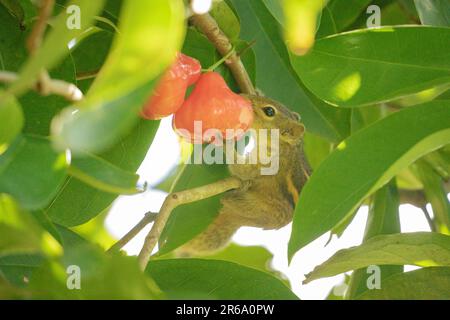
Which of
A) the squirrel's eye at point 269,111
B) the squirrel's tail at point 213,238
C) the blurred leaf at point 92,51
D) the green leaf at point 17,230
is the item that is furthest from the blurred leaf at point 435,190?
the green leaf at point 17,230

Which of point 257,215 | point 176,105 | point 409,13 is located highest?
point 409,13

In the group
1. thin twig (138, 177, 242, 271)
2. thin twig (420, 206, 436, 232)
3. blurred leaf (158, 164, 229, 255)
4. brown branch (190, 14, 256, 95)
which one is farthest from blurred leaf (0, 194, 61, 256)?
thin twig (420, 206, 436, 232)

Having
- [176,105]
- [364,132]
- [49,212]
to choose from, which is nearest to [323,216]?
[364,132]

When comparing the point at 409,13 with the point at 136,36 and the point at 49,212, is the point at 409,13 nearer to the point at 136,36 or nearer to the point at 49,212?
the point at 49,212

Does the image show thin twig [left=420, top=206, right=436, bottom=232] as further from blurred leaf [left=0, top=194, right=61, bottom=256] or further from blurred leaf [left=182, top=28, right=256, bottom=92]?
blurred leaf [left=0, top=194, right=61, bottom=256]

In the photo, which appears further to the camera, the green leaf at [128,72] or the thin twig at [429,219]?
the thin twig at [429,219]

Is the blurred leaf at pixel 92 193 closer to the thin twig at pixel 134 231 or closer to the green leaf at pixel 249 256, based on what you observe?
the thin twig at pixel 134 231

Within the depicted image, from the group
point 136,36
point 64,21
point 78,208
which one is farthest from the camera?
point 78,208
